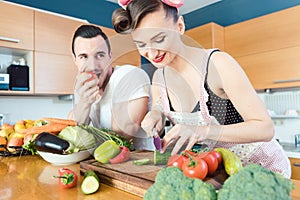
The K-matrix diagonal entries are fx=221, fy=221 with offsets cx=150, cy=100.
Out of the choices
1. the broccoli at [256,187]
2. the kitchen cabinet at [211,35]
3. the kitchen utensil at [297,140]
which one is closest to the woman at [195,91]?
the broccoli at [256,187]

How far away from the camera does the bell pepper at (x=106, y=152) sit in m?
0.68

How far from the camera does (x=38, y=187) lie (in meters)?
0.61

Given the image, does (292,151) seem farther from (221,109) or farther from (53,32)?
(53,32)

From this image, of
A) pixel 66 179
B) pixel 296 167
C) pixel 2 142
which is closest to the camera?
pixel 66 179

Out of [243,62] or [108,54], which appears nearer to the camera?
→ [108,54]

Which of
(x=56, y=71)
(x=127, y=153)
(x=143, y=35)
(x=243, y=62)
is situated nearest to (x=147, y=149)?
(x=127, y=153)

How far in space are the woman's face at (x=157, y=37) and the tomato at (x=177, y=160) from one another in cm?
27

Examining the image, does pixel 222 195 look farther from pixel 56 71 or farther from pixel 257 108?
pixel 56 71

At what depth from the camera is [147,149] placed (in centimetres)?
90

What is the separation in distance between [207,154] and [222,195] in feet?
0.69

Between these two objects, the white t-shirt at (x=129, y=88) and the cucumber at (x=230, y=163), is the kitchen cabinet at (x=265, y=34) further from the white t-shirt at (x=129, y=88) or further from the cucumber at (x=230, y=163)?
the cucumber at (x=230, y=163)

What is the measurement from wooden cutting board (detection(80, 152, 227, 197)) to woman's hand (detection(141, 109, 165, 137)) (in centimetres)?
9

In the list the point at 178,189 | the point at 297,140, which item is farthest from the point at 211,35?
the point at 178,189

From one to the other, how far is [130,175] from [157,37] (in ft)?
1.16
